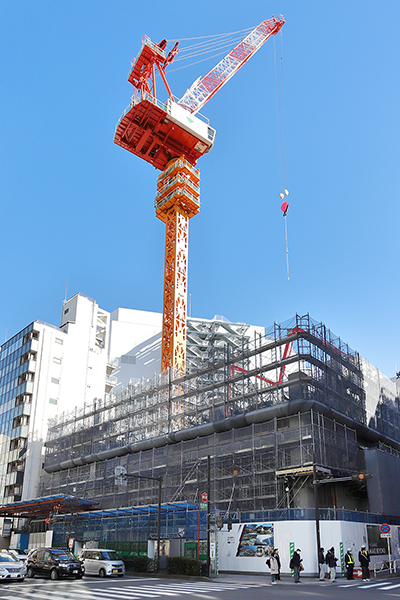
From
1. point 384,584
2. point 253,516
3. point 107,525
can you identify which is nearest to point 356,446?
point 253,516

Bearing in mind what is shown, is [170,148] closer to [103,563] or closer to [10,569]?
[103,563]

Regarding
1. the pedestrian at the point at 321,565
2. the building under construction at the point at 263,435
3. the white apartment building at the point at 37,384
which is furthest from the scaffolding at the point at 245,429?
the white apartment building at the point at 37,384

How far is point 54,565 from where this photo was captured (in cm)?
2834

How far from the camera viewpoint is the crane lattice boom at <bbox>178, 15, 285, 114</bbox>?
234 ft

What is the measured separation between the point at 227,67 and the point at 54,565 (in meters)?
67.9

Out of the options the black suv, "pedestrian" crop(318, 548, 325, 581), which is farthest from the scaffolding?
the black suv

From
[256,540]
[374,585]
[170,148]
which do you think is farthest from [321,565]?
[170,148]

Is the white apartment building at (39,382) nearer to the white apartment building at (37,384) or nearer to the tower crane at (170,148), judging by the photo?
the white apartment building at (37,384)

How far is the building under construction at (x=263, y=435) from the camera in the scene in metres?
35.7

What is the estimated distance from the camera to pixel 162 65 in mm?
69312

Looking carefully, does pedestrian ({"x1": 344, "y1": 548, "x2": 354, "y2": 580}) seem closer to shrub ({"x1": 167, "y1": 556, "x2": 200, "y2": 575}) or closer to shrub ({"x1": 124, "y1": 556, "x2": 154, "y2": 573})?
shrub ({"x1": 167, "y1": 556, "x2": 200, "y2": 575})

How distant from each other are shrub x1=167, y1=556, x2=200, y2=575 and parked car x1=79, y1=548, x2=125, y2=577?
310 cm

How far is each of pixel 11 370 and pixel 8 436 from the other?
881 cm

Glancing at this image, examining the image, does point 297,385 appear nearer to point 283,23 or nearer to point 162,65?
point 162,65
